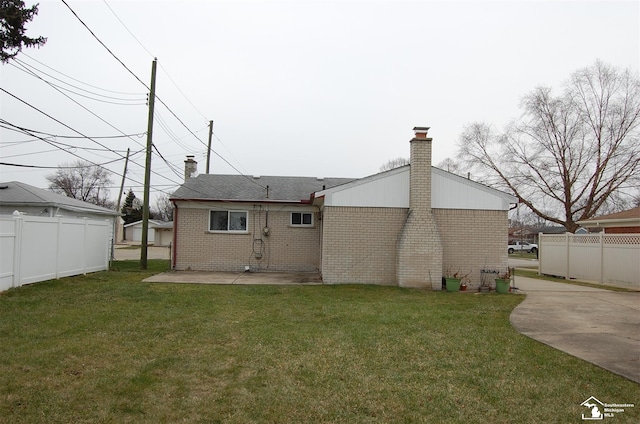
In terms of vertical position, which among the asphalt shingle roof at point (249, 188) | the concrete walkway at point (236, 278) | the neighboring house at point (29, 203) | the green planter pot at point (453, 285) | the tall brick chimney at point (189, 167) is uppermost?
the tall brick chimney at point (189, 167)

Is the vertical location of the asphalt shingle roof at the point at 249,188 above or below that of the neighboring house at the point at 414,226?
above

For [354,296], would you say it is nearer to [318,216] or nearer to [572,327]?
[572,327]

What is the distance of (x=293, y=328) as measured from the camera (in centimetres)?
674

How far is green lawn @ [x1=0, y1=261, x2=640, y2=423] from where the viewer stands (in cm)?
373

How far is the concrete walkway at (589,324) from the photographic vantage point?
5.39 metres

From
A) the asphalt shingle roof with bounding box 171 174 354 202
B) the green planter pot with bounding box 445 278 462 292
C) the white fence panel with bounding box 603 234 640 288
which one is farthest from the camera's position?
the asphalt shingle roof with bounding box 171 174 354 202

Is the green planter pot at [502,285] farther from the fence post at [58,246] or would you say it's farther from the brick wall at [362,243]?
the fence post at [58,246]

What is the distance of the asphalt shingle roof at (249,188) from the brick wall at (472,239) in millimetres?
5964

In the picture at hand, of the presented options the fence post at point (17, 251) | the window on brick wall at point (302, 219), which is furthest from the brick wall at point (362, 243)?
the fence post at point (17, 251)

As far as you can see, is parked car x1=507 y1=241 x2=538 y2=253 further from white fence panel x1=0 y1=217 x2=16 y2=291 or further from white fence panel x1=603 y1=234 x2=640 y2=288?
white fence panel x1=0 y1=217 x2=16 y2=291

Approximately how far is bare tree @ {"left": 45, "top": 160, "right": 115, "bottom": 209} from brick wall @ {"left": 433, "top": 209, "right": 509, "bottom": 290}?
46610 millimetres

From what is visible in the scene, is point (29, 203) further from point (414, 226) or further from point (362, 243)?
point (414, 226)

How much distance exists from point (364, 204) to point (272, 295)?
13.5ft

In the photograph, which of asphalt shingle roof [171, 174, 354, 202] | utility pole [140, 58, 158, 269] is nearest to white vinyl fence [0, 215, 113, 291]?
utility pole [140, 58, 158, 269]
